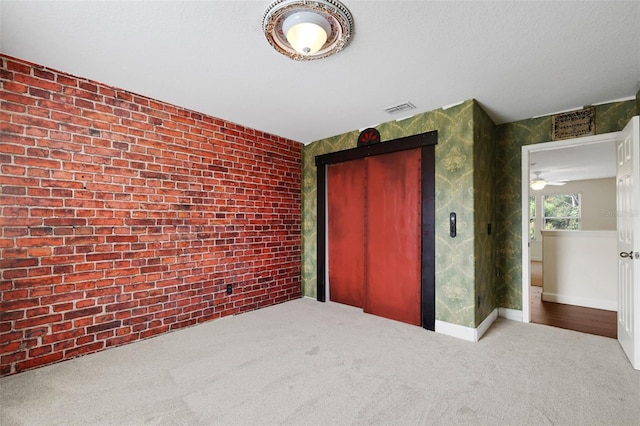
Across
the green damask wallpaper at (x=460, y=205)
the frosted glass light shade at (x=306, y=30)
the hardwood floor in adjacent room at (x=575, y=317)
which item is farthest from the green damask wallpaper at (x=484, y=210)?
the frosted glass light shade at (x=306, y=30)

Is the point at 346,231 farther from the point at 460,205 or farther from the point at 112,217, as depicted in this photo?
the point at 112,217

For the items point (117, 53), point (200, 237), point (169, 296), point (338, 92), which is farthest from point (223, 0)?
point (169, 296)

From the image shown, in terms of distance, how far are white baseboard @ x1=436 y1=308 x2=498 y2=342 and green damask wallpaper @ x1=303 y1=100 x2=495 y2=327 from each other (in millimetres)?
48

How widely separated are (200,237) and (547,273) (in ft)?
16.7

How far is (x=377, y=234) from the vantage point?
12.2ft

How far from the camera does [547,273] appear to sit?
4520mm

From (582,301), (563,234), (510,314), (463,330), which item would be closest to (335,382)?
(463,330)

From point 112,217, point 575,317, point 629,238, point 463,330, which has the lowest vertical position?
point 575,317

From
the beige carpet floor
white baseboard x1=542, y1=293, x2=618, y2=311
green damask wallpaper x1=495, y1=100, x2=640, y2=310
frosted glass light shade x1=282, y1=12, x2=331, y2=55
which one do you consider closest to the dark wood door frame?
the beige carpet floor

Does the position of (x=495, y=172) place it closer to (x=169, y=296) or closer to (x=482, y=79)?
(x=482, y=79)

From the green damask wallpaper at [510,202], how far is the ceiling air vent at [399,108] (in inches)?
57.4

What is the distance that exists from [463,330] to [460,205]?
129 centimetres

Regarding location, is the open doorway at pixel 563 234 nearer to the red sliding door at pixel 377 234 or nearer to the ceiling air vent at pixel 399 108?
the red sliding door at pixel 377 234

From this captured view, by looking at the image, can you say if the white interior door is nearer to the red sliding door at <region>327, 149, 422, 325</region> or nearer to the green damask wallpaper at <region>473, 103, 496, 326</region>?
the green damask wallpaper at <region>473, 103, 496, 326</region>
